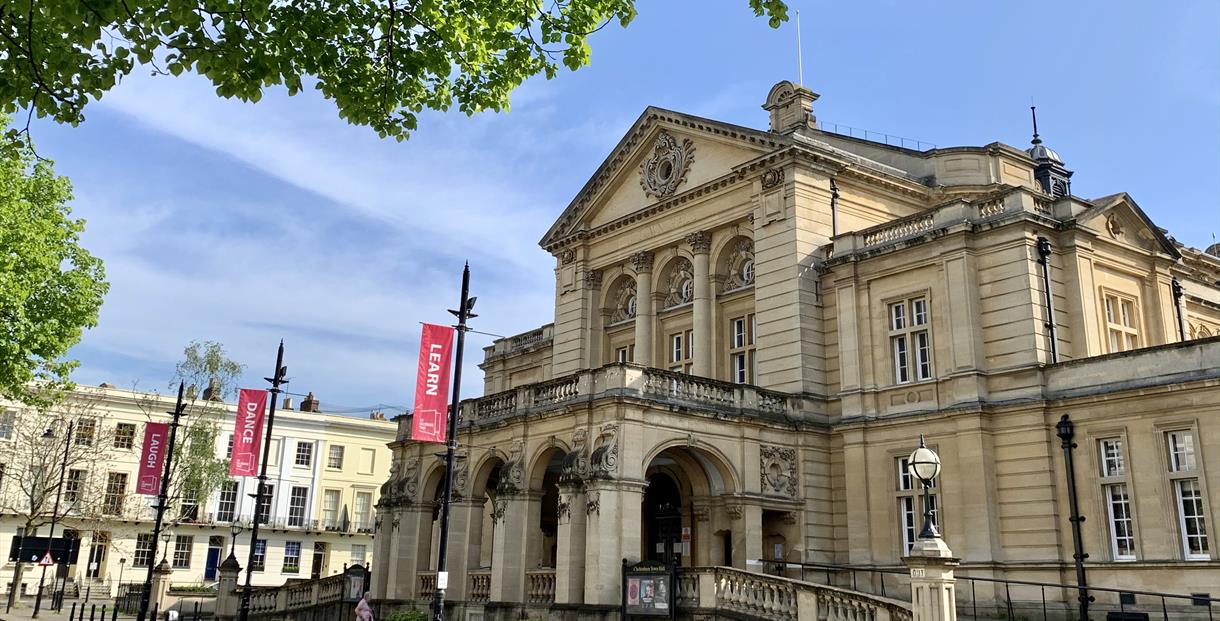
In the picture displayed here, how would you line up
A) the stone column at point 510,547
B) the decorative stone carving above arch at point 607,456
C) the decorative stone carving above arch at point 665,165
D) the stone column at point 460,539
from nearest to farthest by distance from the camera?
the decorative stone carving above arch at point 607,456 < the stone column at point 510,547 < the stone column at point 460,539 < the decorative stone carving above arch at point 665,165

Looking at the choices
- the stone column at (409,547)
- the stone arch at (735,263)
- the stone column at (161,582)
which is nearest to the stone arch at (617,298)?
the stone arch at (735,263)

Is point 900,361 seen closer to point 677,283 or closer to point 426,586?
point 677,283

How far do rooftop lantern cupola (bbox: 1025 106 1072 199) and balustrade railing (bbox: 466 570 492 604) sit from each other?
81.0 feet

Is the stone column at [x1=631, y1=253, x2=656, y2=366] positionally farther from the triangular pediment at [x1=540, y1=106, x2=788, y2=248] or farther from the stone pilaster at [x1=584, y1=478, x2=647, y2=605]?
the stone pilaster at [x1=584, y1=478, x2=647, y2=605]

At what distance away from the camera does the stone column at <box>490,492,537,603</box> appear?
91.2 feet

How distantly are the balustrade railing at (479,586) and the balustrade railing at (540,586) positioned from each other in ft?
4.69

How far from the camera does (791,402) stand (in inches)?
1198

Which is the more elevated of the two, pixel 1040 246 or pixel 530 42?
pixel 1040 246

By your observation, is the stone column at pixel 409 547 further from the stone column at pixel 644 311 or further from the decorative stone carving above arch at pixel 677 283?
the decorative stone carving above arch at pixel 677 283

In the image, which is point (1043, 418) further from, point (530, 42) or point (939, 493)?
point (530, 42)

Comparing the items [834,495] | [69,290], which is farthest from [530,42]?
[69,290]

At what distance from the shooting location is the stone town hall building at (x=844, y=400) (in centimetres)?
2491

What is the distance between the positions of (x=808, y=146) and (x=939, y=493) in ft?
37.9

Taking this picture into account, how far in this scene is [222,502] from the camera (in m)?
64.7
